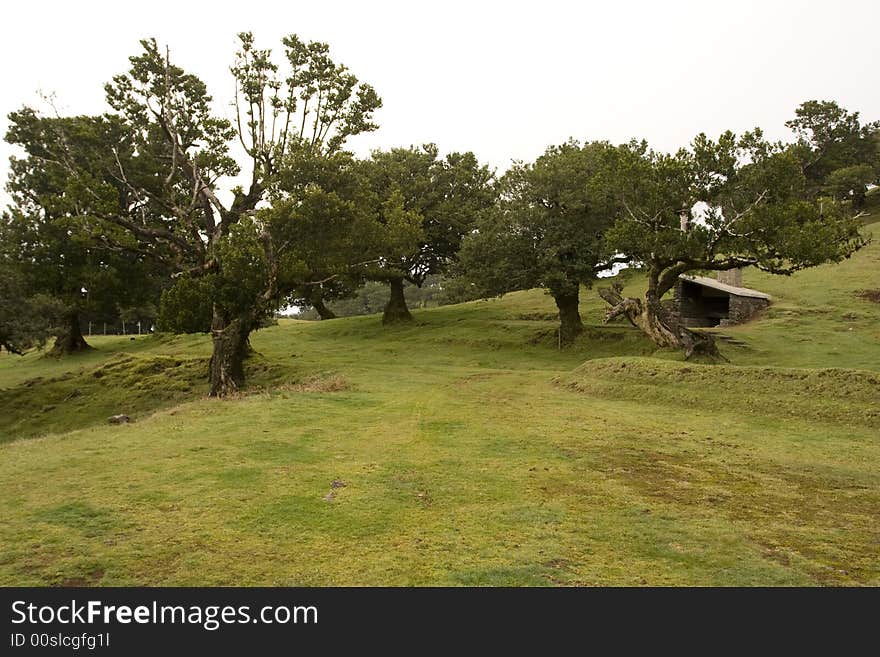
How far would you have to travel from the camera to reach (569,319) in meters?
36.8

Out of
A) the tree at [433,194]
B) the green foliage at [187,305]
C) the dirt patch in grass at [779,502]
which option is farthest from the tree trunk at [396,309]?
the dirt patch in grass at [779,502]

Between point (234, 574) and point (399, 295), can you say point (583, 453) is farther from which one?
point (399, 295)

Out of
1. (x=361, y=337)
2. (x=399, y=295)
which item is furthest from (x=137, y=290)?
(x=399, y=295)

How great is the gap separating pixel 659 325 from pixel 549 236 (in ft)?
27.9

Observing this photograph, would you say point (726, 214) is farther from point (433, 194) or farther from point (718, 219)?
point (433, 194)

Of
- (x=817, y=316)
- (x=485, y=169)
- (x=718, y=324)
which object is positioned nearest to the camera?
(x=817, y=316)

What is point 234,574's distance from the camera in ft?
21.6

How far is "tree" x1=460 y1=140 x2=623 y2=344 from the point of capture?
34281 millimetres

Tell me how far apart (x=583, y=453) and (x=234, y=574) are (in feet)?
26.8

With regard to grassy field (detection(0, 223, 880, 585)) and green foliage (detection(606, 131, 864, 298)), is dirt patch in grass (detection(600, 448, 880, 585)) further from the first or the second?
green foliage (detection(606, 131, 864, 298))

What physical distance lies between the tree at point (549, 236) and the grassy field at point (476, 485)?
33.5 feet

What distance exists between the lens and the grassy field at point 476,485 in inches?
274

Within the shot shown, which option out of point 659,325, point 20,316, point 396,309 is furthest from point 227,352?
point 396,309

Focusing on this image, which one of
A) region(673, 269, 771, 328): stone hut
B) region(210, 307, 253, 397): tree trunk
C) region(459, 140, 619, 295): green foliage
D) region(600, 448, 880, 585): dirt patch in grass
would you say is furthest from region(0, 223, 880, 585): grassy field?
region(673, 269, 771, 328): stone hut
